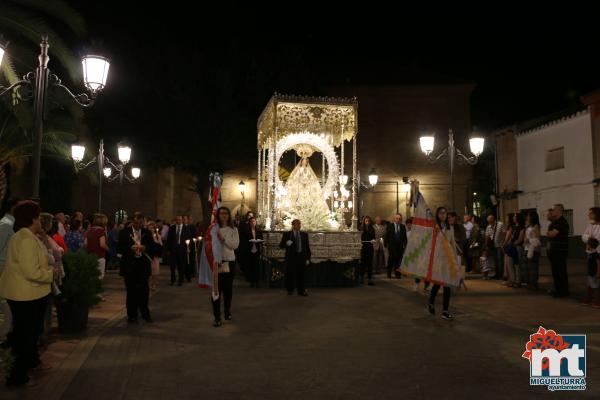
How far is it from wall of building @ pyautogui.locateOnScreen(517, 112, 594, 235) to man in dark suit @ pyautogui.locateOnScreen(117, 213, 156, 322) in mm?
19760

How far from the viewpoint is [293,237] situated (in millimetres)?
12328

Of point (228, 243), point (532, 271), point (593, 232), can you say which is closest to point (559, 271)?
point (532, 271)

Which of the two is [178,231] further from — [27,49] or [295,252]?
[27,49]

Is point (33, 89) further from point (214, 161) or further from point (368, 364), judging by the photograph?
point (214, 161)

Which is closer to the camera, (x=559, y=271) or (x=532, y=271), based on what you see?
(x=559, y=271)

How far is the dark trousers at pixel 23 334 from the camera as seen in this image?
5.02 meters

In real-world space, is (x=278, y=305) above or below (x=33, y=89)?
below

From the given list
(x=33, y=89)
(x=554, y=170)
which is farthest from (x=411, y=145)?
(x=33, y=89)

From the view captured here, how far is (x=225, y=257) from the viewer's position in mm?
8367

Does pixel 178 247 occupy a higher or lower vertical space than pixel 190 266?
higher

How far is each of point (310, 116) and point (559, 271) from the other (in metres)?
7.90

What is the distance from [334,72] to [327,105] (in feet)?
82.1

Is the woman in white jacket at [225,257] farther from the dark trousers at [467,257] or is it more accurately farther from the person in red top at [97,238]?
the dark trousers at [467,257]

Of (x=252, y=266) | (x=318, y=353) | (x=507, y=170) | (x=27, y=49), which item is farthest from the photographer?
(x=507, y=170)
